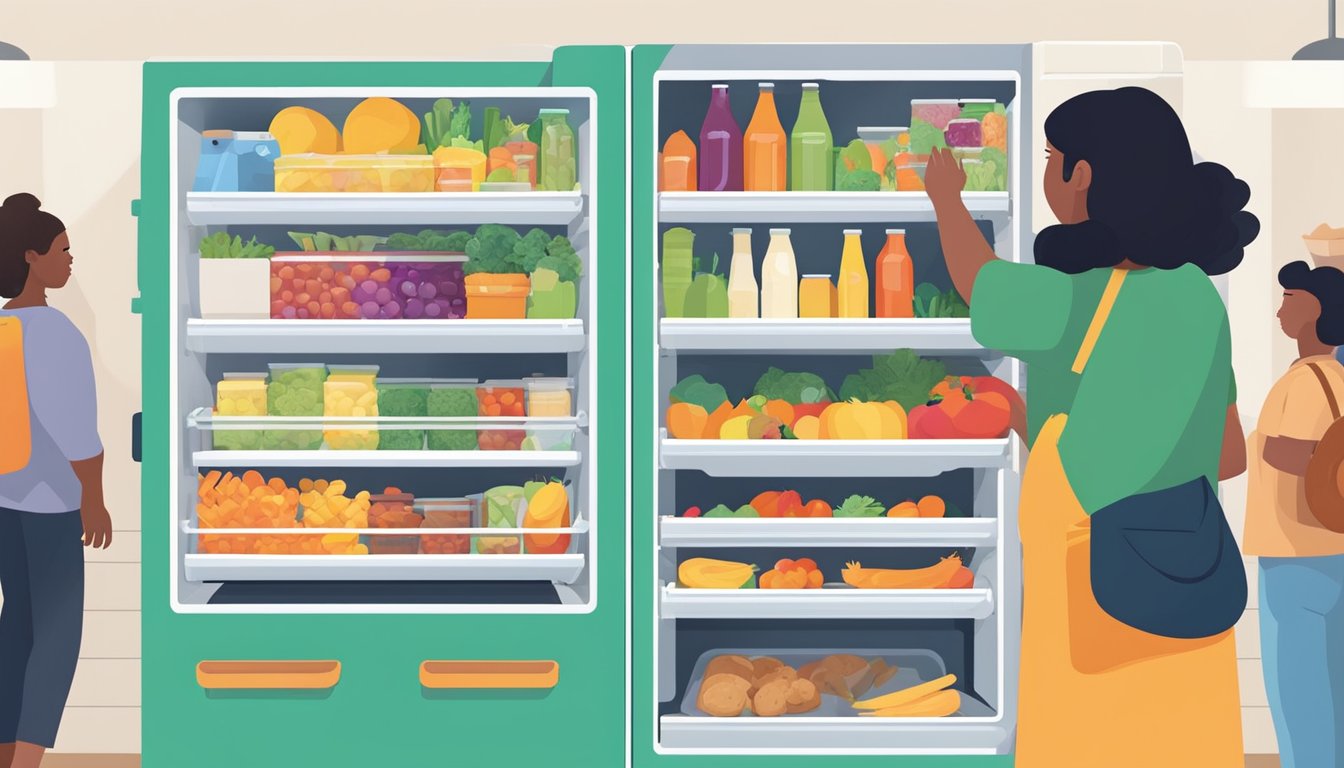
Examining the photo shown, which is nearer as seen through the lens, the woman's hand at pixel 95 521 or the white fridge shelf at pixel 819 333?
the white fridge shelf at pixel 819 333

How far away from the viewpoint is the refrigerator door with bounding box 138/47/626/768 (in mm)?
3547

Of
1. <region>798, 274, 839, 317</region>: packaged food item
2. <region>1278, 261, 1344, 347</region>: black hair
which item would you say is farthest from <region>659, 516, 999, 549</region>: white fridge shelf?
<region>1278, 261, 1344, 347</region>: black hair

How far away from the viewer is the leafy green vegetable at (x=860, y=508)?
12.2ft

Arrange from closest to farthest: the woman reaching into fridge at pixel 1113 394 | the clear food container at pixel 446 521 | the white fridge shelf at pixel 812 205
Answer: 1. the woman reaching into fridge at pixel 1113 394
2. the white fridge shelf at pixel 812 205
3. the clear food container at pixel 446 521

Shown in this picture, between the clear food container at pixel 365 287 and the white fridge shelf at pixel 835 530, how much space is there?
3.10 ft

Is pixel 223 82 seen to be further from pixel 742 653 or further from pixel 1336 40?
pixel 1336 40

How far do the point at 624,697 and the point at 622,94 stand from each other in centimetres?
172

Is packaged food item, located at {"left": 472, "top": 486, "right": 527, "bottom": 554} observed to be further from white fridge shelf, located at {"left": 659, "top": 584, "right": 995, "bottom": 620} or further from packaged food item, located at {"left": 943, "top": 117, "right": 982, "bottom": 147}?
packaged food item, located at {"left": 943, "top": 117, "right": 982, "bottom": 147}

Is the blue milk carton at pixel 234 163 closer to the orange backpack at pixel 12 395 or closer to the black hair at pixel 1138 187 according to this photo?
the orange backpack at pixel 12 395

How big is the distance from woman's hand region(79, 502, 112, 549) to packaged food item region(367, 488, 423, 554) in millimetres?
885

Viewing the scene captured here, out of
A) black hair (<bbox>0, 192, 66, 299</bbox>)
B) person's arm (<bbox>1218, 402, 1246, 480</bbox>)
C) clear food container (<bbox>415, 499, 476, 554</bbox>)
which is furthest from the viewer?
black hair (<bbox>0, 192, 66, 299</bbox>)

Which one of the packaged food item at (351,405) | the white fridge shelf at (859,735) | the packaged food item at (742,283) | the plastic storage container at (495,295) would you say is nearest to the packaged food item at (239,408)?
the packaged food item at (351,405)

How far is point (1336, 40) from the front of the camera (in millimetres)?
4090

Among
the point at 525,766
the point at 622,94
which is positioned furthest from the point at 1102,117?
the point at 525,766
